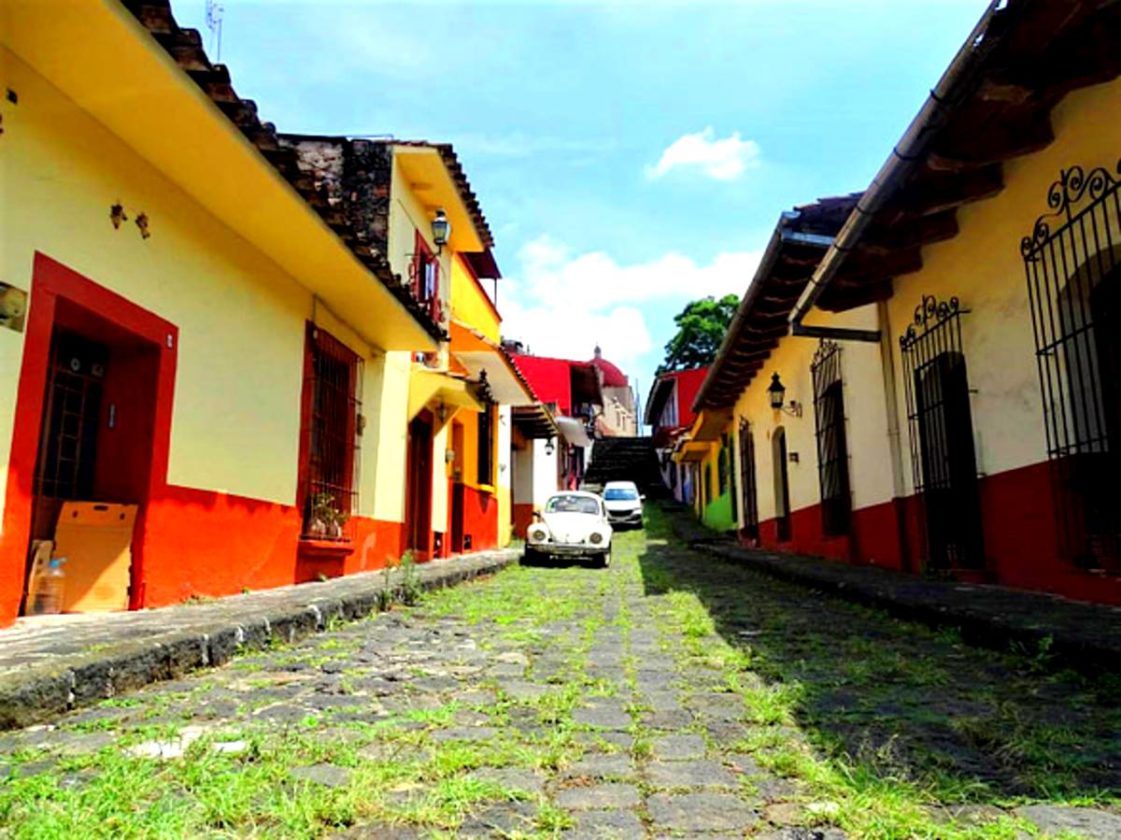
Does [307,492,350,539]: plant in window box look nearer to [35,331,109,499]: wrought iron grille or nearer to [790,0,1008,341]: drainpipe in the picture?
[35,331,109,499]: wrought iron grille

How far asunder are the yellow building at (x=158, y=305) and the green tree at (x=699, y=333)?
1600 inches

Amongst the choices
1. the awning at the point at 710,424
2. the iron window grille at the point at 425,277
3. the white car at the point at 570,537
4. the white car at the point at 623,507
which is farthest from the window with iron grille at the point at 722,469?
the iron window grille at the point at 425,277

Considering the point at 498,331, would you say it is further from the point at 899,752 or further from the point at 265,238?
the point at 899,752

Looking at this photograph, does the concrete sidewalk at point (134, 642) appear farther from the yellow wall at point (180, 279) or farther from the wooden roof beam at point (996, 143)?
the wooden roof beam at point (996, 143)

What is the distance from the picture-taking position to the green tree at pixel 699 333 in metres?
47.4

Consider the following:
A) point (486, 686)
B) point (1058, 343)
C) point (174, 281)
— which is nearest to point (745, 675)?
point (486, 686)

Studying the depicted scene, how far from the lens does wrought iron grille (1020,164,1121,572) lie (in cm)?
457

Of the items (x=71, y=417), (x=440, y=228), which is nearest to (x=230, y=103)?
(x=71, y=417)

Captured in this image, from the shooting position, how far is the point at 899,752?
245 centimetres

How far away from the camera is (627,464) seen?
138 ft

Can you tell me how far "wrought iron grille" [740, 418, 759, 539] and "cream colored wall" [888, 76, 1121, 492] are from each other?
9.59 m

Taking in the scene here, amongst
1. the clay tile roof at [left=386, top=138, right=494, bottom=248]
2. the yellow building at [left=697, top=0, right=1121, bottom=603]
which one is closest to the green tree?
the clay tile roof at [left=386, top=138, right=494, bottom=248]

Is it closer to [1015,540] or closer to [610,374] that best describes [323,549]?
[1015,540]

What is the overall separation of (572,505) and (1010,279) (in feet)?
32.1
